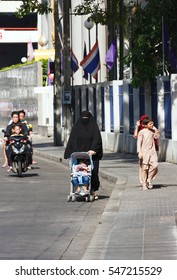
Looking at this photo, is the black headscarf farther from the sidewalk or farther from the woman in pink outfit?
the woman in pink outfit

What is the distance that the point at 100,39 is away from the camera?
6744 centimetres

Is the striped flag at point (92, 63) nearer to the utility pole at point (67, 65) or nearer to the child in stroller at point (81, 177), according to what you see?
the utility pole at point (67, 65)

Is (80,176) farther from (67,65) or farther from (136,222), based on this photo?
(67,65)

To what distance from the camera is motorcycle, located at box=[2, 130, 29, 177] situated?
93.1 feet

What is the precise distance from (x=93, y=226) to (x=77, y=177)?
14.7 feet

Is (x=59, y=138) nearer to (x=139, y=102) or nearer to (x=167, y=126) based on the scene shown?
(x=139, y=102)

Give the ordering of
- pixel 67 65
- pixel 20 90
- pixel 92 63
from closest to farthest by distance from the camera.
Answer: pixel 67 65, pixel 92 63, pixel 20 90

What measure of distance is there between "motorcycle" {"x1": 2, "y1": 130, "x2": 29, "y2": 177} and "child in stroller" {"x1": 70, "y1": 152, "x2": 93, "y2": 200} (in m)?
7.56

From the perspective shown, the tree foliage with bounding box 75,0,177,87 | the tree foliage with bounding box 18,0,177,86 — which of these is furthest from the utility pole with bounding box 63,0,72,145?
the tree foliage with bounding box 75,0,177,87

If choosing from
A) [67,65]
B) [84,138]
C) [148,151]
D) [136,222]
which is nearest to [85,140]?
[84,138]

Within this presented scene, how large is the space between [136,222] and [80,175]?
17.3ft

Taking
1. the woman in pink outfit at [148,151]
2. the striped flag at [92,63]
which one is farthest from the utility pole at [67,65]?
the woman in pink outfit at [148,151]

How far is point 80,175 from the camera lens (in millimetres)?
20641

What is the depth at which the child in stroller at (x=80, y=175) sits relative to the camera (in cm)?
2062
